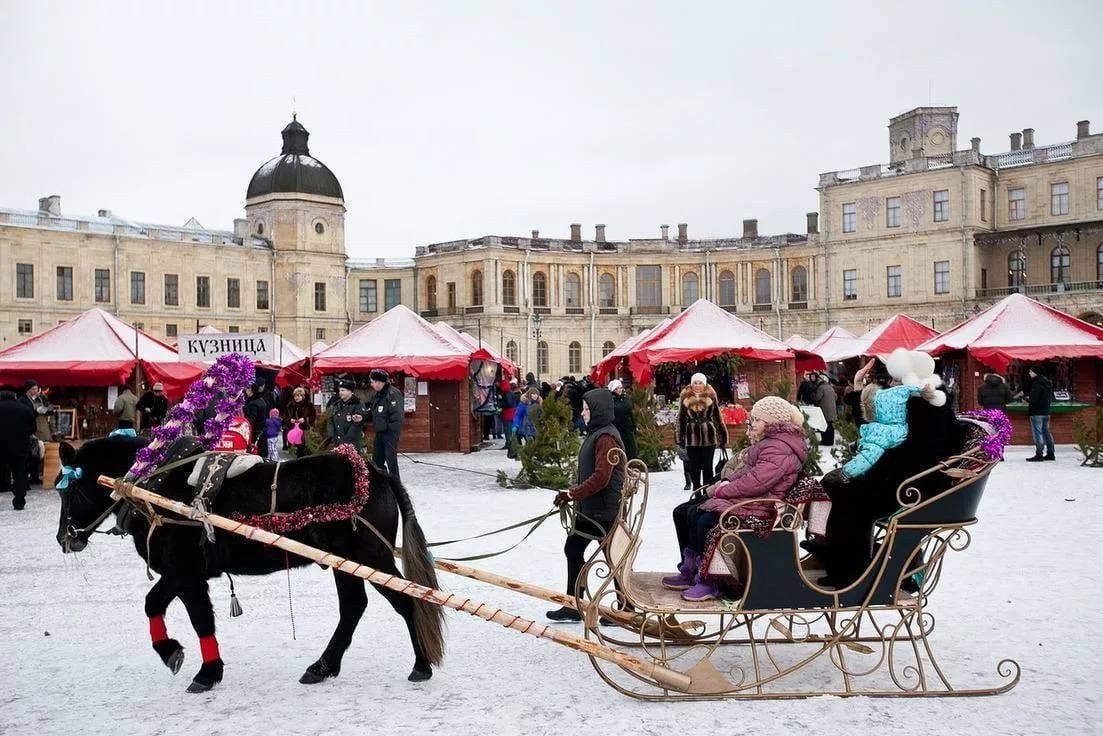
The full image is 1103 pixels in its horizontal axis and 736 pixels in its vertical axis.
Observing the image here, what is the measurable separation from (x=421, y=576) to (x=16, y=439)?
28.9ft

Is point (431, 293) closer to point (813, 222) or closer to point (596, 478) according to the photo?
point (813, 222)

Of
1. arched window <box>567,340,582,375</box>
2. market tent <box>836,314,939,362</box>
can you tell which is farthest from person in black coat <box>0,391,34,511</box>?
arched window <box>567,340,582,375</box>

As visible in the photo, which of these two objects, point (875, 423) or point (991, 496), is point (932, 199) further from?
point (875, 423)

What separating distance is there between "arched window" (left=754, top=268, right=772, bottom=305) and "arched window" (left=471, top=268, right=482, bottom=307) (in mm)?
15289

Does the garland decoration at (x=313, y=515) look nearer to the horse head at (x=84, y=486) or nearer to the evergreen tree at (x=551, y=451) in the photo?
the horse head at (x=84, y=486)

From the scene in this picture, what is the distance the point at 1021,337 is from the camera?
19391 mm

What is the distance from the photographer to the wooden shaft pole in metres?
4.46

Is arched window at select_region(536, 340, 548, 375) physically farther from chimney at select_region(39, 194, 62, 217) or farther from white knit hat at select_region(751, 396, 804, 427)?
white knit hat at select_region(751, 396, 804, 427)

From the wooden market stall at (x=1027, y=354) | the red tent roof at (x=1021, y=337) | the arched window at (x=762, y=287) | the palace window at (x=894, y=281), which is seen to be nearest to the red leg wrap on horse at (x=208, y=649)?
the wooden market stall at (x=1027, y=354)

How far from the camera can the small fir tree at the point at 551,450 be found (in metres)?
12.5

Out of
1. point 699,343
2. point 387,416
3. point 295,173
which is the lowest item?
point 387,416

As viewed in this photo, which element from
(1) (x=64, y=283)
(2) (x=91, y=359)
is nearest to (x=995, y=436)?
(2) (x=91, y=359)

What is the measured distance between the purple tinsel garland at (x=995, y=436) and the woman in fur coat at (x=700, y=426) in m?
5.93

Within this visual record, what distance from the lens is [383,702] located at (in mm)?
4652
